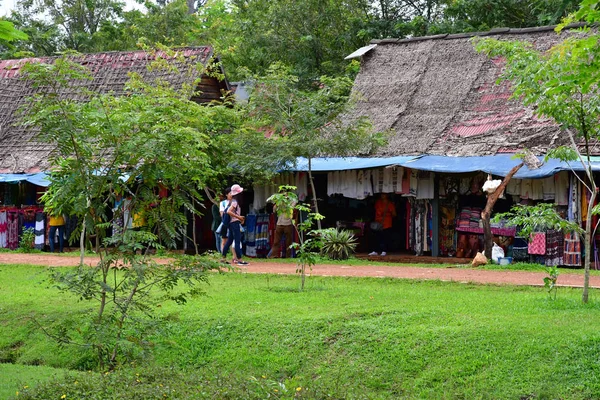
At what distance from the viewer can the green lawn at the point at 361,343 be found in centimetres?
820

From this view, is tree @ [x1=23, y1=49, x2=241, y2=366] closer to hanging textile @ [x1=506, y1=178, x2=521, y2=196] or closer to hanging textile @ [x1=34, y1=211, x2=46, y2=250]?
hanging textile @ [x1=506, y1=178, x2=521, y2=196]

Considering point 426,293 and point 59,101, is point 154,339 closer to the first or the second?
point 59,101

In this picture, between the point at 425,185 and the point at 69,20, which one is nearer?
the point at 425,185

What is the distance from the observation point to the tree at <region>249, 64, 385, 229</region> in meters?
16.4

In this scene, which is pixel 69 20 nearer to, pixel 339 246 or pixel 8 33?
pixel 339 246

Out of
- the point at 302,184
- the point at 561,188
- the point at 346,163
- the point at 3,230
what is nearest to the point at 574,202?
the point at 561,188

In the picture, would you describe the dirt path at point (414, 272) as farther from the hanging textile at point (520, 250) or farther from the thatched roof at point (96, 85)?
the thatched roof at point (96, 85)

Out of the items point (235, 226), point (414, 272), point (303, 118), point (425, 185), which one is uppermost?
point (303, 118)

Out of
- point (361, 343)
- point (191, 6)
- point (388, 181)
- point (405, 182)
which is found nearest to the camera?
point (361, 343)

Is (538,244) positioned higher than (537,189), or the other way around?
(537,189)

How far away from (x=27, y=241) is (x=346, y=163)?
26.1 feet

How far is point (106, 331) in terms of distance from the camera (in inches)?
336

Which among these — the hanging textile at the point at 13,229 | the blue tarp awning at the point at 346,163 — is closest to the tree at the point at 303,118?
the blue tarp awning at the point at 346,163

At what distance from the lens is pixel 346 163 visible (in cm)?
1884
